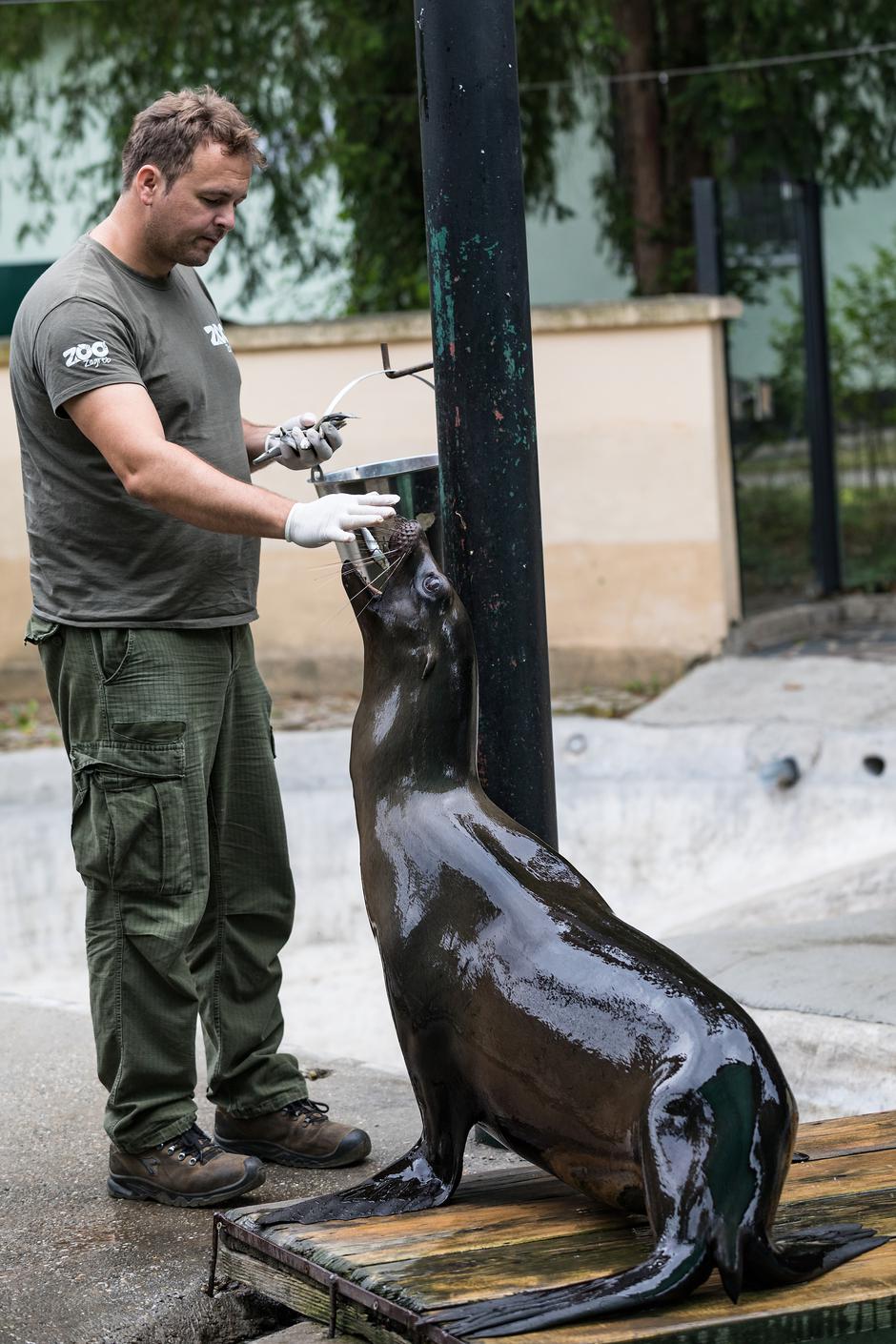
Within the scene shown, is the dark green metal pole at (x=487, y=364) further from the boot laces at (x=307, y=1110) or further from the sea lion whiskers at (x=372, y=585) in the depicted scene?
the boot laces at (x=307, y=1110)

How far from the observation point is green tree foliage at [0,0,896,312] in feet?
31.9

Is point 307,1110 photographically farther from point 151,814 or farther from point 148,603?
point 148,603

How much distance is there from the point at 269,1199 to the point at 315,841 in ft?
11.3

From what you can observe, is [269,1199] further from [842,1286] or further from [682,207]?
[682,207]

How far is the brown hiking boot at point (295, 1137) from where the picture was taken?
345 centimetres

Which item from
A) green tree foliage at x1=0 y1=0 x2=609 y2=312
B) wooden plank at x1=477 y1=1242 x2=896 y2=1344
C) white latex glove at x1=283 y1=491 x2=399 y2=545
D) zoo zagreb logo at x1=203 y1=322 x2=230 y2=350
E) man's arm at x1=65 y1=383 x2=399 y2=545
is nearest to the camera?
wooden plank at x1=477 y1=1242 x2=896 y2=1344

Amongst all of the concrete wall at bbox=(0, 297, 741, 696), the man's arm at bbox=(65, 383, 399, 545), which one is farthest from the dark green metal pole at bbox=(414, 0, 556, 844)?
the concrete wall at bbox=(0, 297, 741, 696)

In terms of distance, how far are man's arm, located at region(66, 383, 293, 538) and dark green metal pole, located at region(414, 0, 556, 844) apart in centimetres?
46

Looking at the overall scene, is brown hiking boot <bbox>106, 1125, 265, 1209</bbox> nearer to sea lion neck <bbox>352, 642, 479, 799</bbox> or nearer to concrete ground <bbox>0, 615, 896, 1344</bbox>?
concrete ground <bbox>0, 615, 896, 1344</bbox>

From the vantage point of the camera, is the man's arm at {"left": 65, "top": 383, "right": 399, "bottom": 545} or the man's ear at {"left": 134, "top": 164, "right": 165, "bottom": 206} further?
the man's ear at {"left": 134, "top": 164, "right": 165, "bottom": 206}

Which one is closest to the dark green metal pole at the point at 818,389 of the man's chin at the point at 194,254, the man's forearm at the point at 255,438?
the man's forearm at the point at 255,438

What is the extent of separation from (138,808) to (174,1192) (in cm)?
77

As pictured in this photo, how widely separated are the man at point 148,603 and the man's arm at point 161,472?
0.11ft

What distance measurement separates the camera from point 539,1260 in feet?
7.78
